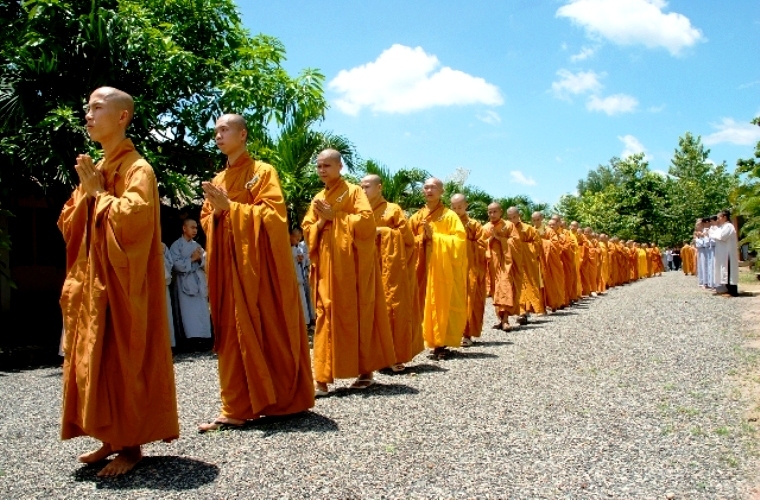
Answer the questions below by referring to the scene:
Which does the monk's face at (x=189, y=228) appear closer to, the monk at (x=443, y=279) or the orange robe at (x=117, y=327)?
the monk at (x=443, y=279)

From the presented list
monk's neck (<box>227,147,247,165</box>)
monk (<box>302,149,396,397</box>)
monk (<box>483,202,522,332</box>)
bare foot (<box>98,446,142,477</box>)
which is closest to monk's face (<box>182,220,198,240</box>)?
monk (<box>483,202,522,332</box>)

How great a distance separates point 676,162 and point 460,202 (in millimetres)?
62517

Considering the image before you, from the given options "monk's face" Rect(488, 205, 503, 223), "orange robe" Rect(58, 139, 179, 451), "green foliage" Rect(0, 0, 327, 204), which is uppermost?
"green foliage" Rect(0, 0, 327, 204)

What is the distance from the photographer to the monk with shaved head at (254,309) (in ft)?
16.3

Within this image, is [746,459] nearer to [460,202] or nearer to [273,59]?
[460,202]

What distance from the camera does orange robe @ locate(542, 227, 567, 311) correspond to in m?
16.3

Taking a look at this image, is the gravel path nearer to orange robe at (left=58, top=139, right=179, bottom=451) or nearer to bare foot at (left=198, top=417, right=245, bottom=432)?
bare foot at (left=198, top=417, right=245, bottom=432)

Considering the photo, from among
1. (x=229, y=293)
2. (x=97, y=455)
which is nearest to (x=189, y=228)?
(x=229, y=293)

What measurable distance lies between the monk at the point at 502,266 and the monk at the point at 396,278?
15.1ft

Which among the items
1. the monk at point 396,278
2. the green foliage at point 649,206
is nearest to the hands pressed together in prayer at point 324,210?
the monk at point 396,278

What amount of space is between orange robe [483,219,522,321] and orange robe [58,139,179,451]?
29.9 feet

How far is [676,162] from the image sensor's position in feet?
216

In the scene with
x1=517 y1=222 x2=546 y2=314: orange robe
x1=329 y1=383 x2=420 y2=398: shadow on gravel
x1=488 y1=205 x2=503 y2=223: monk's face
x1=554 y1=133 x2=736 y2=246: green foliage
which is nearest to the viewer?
x1=329 y1=383 x2=420 y2=398: shadow on gravel

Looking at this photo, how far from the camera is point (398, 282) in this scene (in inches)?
304
